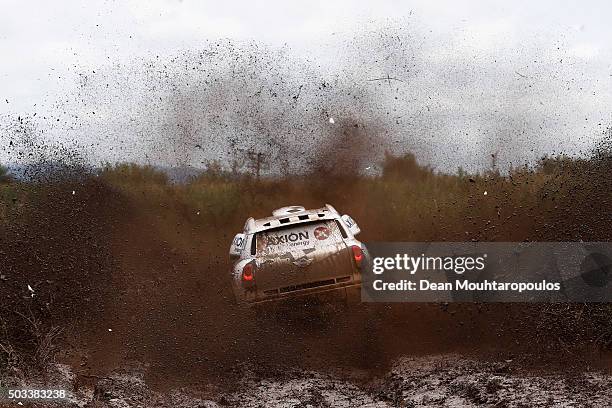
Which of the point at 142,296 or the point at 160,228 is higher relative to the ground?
the point at 160,228

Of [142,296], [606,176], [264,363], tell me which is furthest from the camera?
[606,176]

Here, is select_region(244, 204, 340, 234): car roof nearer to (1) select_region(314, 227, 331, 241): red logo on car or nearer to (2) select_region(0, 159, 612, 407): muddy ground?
(1) select_region(314, 227, 331, 241): red logo on car

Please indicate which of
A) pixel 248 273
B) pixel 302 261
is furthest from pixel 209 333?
pixel 302 261

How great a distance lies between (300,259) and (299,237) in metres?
0.34

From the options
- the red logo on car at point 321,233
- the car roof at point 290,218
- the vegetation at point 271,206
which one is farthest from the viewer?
the vegetation at point 271,206

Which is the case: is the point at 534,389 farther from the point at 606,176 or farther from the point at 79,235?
the point at 79,235

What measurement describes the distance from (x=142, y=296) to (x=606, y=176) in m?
8.89

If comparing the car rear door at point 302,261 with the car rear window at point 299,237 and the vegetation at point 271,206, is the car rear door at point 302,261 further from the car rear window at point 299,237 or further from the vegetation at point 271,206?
the vegetation at point 271,206

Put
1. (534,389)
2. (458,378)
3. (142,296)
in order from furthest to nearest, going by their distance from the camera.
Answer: (142,296), (458,378), (534,389)

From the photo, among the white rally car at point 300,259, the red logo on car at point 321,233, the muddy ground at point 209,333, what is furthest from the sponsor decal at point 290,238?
the muddy ground at point 209,333

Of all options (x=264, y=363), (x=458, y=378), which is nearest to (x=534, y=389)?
(x=458, y=378)

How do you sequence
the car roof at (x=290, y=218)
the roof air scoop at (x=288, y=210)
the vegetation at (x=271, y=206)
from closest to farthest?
the car roof at (x=290, y=218)
the roof air scoop at (x=288, y=210)
the vegetation at (x=271, y=206)

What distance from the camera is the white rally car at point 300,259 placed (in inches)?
384

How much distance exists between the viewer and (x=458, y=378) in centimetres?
976
